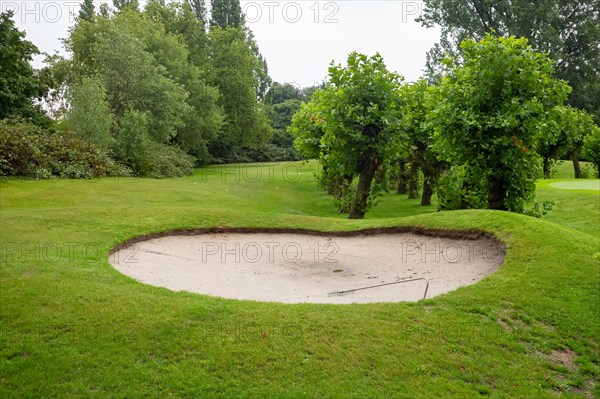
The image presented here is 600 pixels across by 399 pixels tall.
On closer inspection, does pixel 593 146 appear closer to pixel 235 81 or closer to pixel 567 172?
pixel 567 172

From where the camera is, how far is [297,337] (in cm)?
630

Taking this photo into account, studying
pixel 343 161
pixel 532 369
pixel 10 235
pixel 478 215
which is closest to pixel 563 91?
pixel 478 215

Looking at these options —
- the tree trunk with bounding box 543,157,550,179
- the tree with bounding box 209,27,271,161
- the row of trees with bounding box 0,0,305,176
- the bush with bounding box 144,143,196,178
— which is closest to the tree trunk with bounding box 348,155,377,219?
the row of trees with bounding box 0,0,305,176

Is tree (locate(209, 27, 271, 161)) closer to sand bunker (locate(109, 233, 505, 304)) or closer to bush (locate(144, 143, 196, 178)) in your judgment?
bush (locate(144, 143, 196, 178))

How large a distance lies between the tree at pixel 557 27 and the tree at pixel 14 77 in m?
43.6

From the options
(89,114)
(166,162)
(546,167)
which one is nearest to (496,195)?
(546,167)

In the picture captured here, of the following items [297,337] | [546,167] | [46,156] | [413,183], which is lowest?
[297,337]

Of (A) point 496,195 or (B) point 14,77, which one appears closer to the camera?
(A) point 496,195

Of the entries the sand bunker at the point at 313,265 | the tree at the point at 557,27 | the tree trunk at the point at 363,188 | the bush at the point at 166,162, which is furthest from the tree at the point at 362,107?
the tree at the point at 557,27

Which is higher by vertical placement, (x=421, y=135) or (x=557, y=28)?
(x=557, y=28)

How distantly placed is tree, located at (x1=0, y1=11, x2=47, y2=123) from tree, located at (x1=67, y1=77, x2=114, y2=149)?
3.77 meters

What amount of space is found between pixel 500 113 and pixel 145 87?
27948 millimetres

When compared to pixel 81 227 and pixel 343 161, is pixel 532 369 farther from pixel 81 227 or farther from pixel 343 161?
pixel 343 161

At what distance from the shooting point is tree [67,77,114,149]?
2712 centimetres
